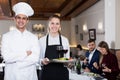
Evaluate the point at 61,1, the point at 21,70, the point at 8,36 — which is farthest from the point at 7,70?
the point at 61,1

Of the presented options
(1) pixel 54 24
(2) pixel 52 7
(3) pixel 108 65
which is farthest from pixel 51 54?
(2) pixel 52 7

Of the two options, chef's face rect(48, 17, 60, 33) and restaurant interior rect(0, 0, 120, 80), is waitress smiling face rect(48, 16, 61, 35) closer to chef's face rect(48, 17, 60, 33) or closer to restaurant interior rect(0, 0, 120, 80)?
chef's face rect(48, 17, 60, 33)

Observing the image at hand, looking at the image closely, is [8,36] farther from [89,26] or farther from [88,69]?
[89,26]

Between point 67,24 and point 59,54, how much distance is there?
11.1m

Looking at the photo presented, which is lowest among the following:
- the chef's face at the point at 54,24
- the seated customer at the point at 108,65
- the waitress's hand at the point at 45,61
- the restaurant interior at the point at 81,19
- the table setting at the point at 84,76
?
the table setting at the point at 84,76

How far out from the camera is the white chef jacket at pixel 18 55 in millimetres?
2333

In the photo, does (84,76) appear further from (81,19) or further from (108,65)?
(81,19)

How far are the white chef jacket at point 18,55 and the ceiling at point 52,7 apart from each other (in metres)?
6.00

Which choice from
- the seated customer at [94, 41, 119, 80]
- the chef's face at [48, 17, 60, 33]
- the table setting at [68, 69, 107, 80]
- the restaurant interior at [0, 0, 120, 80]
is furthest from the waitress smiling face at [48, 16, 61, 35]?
the seated customer at [94, 41, 119, 80]

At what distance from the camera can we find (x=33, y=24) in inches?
521

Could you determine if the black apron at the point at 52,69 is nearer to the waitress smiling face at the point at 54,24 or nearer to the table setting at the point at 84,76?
the waitress smiling face at the point at 54,24

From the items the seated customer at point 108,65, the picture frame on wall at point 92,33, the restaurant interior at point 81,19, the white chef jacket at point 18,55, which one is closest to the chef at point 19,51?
the white chef jacket at point 18,55

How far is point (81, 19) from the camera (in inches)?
442

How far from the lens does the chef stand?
7.66ft
